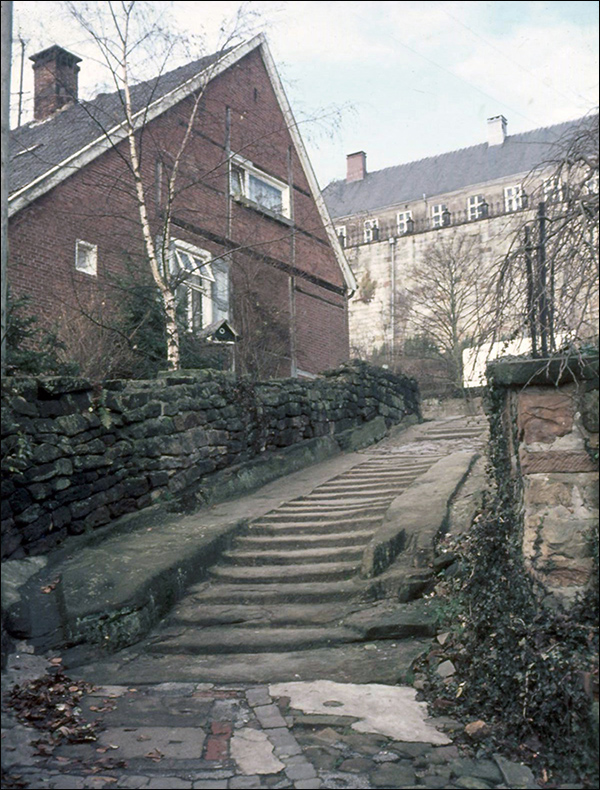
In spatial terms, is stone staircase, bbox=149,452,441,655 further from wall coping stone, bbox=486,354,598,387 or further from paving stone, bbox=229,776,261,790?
wall coping stone, bbox=486,354,598,387

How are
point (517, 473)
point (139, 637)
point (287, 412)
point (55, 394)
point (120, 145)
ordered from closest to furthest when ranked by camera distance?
point (517, 473)
point (139, 637)
point (55, 394)
point (287, 412)
point (120, 145)

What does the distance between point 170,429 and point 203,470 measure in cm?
73

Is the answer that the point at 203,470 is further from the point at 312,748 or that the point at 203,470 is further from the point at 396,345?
the point at 396,345

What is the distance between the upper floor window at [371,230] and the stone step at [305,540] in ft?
99.4

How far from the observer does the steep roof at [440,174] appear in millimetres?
37188

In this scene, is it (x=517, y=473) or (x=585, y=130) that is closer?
(x=585, y=130)

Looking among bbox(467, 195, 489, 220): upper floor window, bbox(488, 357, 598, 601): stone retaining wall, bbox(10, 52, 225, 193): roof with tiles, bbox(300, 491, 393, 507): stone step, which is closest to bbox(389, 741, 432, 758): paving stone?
Result: bbox(488, 357, 598, 601): stone retaining wall

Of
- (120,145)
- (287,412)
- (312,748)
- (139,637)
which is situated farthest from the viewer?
(120,145)

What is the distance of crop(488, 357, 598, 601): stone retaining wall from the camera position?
14.5 feet

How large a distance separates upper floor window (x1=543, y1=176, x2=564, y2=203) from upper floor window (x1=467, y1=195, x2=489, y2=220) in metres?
32.4

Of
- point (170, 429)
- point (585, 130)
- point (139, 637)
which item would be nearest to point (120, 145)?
point (170, 429)

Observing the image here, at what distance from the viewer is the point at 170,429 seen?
898 centimetres

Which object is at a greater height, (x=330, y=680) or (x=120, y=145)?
(x=120, y=145)

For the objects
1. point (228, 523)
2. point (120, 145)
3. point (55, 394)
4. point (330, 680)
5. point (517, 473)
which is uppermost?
point (120, 145)
